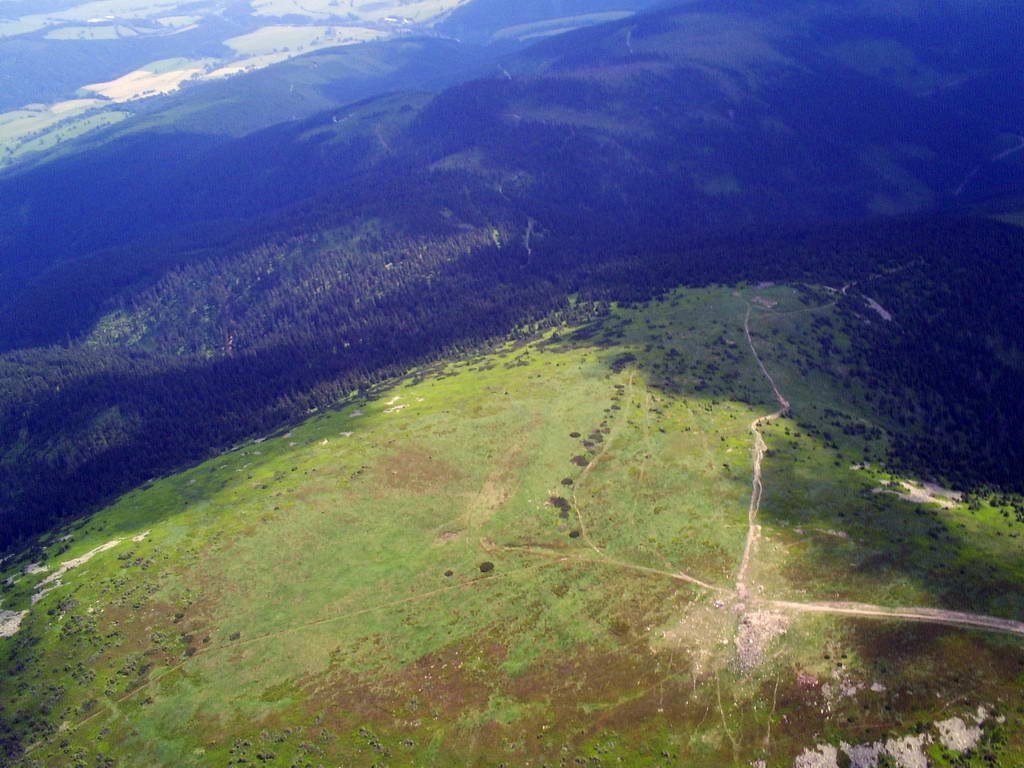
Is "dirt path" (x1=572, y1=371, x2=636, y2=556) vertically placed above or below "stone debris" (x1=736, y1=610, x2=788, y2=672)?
below

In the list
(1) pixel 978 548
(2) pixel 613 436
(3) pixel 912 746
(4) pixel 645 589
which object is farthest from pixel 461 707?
(1) pixel 978 548

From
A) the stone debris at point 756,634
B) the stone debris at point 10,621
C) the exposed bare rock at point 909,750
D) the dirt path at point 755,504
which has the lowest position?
the dirt path at point 755,504

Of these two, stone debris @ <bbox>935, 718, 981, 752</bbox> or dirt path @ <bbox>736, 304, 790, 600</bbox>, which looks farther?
dirt path @ <bbox>736, 304, 790, 600</bbox>

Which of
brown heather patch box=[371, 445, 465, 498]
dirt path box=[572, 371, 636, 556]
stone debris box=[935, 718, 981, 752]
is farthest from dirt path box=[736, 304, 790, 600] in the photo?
brown heather patch box=[371, 445, 465, 498]

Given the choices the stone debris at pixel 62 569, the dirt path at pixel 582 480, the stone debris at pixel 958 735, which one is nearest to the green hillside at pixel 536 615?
the stone debris at pixel 958 735

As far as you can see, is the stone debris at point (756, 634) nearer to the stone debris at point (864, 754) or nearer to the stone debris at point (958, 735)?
the stone debris at point (864, 754)

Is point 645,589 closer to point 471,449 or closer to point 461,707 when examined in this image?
point 461,707

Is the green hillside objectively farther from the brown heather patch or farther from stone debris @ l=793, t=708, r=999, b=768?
the brown heather patch

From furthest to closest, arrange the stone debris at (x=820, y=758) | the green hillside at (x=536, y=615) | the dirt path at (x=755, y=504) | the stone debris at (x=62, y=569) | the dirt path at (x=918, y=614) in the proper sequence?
the stone debris at (x=62, y=569)
the dirt path at (x=755, y=504)
the dirt path at (x=918, y=614)
the green hillside at (x=536, y=615)
the stone debris at (x=820, y=758)
